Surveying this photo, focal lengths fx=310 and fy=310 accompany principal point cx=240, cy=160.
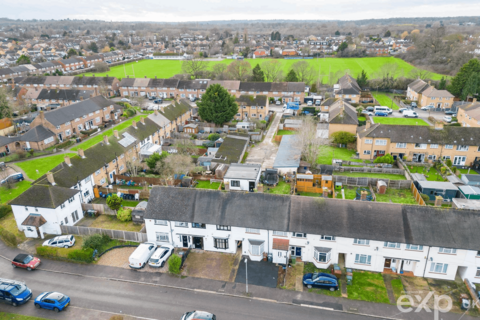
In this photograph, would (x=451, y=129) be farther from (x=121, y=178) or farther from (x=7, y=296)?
(x=7, y=296)

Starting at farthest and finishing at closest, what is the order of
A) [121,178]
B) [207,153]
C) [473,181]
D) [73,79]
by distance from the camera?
[73,79]
[207,153]
[121,178]
[473,181]

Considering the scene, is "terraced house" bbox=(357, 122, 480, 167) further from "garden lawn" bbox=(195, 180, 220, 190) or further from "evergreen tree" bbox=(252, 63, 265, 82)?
"evergreen tree" bbox=(252, 63, 265, 82)

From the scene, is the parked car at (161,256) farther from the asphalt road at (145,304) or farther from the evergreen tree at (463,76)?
the evergreen tree at (463,76)

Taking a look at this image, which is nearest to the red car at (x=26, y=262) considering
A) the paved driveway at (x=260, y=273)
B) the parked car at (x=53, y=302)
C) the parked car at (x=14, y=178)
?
the parked car at (x=53, y=302)

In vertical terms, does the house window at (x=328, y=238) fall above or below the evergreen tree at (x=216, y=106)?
below

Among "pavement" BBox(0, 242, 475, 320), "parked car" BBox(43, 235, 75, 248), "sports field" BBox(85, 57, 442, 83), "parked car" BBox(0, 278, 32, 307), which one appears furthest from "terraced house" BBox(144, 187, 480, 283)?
"sports field" BBox(85, 57, 442, 83)

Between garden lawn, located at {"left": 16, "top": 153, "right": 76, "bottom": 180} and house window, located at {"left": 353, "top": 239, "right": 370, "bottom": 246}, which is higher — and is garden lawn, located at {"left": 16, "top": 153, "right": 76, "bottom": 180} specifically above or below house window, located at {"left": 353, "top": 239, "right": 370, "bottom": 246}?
below

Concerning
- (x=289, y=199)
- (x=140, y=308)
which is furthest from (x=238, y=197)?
(x=140, y=308)
